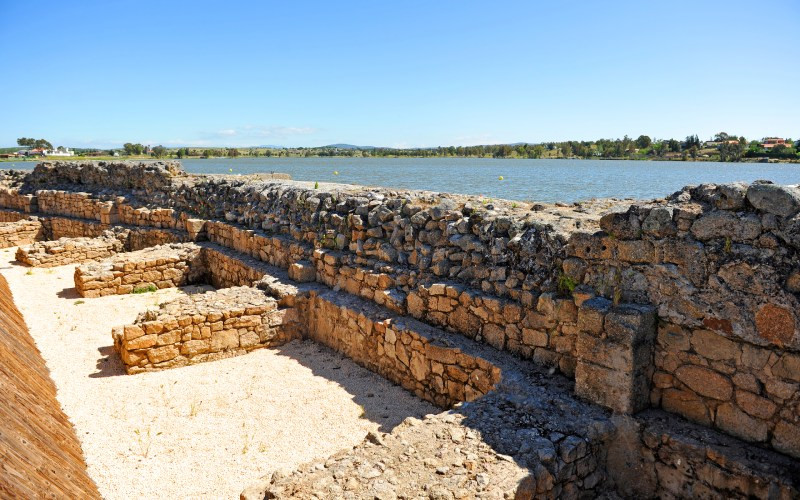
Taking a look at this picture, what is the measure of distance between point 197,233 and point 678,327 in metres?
12.6

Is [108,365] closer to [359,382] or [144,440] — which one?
[144,440]

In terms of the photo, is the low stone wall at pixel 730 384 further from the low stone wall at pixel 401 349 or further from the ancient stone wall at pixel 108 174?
the ancient stone wall at pixel 108 174

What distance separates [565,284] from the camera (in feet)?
19.0

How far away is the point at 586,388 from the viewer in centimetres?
537

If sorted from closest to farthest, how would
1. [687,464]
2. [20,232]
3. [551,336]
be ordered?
[687,464] → [551,336] → [20,232]

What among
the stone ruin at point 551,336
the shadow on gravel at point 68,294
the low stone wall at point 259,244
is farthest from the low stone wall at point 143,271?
the stone ruin at point 551,336

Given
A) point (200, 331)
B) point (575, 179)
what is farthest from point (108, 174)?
point (575, 179)

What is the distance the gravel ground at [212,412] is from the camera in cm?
564

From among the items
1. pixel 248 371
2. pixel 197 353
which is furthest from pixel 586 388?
pixel 197 353

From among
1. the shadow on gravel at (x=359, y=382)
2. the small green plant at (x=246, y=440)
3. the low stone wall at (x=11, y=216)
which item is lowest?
the small green plant at (x=246, y=440)

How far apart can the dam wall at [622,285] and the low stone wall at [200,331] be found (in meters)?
1.37

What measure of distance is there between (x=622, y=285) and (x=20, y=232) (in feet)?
69.3

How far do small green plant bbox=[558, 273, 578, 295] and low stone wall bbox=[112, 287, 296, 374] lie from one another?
5111mm

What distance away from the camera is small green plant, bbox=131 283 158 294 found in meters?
12.5
